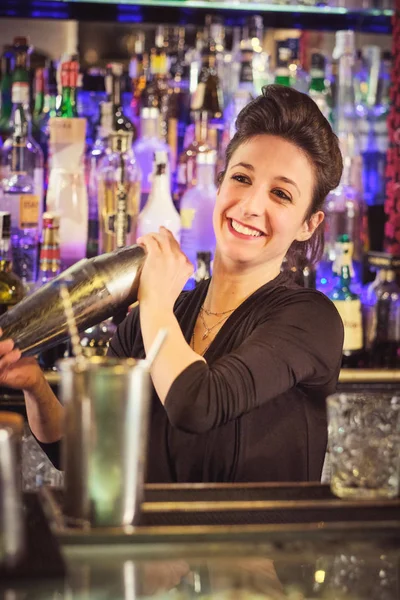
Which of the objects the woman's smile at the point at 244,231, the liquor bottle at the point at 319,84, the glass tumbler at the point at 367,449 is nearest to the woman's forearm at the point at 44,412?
the woman's smile at the point at 244,231

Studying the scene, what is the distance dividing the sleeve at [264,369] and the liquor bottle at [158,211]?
969mm

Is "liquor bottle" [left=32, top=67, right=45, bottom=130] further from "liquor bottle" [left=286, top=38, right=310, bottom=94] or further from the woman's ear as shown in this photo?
the woman's ear

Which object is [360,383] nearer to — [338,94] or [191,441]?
[338,94]

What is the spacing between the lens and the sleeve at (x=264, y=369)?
4.32 ft

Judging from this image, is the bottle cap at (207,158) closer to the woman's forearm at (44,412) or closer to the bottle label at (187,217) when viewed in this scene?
the bottle label at (187,217)

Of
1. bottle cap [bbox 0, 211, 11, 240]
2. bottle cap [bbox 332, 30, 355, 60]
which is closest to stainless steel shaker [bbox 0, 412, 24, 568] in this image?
bottle cap [bbox 0, 211, 11, 240]

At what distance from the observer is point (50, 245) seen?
92.3 inches

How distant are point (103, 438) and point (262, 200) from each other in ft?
2.56

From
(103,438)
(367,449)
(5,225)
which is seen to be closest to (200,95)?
(5,225)

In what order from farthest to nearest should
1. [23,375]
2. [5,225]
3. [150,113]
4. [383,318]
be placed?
[383,318]
[150,113]
[5,225]
[23,375]

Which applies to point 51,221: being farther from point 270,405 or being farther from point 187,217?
point 270,405

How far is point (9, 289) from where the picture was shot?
7.82 feet

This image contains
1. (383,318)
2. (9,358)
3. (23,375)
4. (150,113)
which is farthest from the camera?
(383,318)

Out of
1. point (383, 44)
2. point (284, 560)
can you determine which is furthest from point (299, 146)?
point (383, 44)
